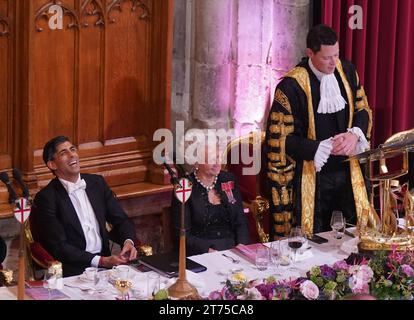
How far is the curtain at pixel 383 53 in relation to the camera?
22.9 ft

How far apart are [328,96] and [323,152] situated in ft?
1.12

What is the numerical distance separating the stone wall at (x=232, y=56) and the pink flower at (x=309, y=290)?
2.61m

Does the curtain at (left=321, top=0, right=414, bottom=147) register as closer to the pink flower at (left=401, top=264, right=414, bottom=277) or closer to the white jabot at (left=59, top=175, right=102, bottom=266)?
the white jabot at (left=59, top=175, right=102, bottom=266)

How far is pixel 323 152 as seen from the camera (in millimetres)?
5969

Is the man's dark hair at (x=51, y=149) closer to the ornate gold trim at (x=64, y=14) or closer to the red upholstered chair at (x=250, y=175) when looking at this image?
the ornate gold trim at (x=64, y=14)

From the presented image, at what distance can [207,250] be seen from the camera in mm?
5660

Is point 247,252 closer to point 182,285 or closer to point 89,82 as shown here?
point 182,285

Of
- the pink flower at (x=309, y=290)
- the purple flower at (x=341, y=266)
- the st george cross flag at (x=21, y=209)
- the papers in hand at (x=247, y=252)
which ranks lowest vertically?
the papers in hand at (x=247, y=252)

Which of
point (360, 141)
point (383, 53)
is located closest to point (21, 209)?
point (360, 141)

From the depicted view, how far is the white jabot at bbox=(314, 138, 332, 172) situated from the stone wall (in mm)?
1049

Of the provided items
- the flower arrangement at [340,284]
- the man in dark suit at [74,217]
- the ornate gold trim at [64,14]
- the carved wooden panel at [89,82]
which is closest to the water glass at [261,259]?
the flower arrangement at [340,284]

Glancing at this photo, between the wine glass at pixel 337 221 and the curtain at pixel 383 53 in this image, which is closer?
the wine glass at pixel 337 221

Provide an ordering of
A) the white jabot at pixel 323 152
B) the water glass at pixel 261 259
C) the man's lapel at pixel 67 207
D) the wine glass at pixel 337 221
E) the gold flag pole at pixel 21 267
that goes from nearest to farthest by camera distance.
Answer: the gold flag pole at pixel 21 267
the water glass at pixel 261 259
the wine glass at pixel 337 221
the man's lapel at pixel 67 207
the white jabot at pixel 323 152
